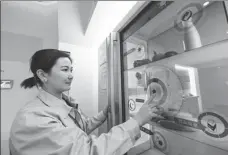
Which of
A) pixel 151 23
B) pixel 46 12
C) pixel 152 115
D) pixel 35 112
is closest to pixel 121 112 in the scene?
pixel 152 115

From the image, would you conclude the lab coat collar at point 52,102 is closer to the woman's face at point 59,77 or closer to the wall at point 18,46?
the woman's face at point 59,77

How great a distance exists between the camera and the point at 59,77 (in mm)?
817

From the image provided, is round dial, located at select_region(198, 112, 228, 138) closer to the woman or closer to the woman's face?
the woman

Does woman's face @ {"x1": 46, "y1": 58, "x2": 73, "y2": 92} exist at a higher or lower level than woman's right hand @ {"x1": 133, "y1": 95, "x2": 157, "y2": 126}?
higher

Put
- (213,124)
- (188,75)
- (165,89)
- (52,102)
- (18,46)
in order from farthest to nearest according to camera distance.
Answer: (18,46) → (52,102) → (165,89) → (188,75) → (213,124)

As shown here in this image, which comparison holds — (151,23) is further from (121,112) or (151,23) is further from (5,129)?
(5,129)

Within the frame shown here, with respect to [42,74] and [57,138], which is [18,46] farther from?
[57,138]

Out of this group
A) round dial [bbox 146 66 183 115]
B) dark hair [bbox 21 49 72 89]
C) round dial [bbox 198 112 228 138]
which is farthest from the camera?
dark hair [bbox 21 49 72 89]

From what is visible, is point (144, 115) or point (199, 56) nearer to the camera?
point (199, 56)

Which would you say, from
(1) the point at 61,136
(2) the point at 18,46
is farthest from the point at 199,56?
(2) the point at 18,46

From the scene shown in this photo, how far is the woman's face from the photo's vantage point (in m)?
0.82

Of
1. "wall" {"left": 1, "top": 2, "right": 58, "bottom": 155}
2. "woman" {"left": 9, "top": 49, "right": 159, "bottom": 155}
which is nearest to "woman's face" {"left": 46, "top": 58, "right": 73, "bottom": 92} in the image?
"woman" {"left": 9, "top": 49, "right": 159, "bottom": 155}

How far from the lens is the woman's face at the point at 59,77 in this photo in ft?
2.68

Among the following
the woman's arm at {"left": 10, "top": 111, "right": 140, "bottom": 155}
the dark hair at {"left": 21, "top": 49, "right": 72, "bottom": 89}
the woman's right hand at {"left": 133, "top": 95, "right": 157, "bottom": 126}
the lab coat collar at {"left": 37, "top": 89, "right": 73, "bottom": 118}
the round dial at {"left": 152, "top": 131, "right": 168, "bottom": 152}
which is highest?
the dark hair at {"left": 21, "top": 49, "right": 72, "bottom": 89}
